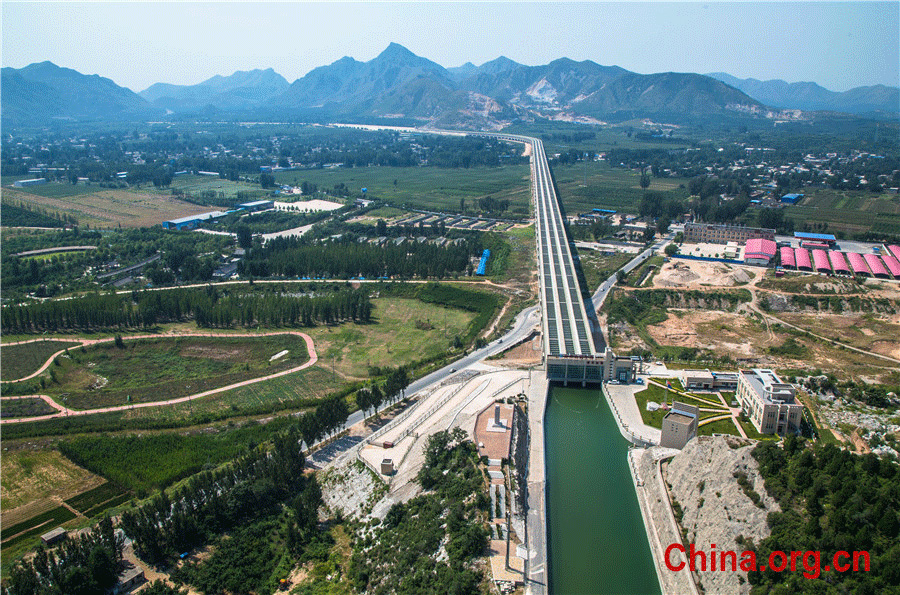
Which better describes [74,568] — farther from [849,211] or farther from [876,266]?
[849,211]

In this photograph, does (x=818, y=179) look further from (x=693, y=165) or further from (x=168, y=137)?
(x=168, y=137)

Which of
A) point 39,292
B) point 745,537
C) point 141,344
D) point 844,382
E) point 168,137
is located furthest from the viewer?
point 168,137

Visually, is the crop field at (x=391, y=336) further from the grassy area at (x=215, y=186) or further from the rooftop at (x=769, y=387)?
the grassy area at (x=215, y=186)

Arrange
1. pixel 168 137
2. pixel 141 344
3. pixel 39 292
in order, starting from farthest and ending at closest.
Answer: pixel 168 137 → pixel 39 292 → pixel 141 344

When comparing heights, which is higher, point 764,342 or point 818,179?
point 818,179

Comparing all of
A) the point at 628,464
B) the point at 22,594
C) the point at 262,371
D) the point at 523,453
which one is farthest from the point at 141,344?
the point at 628,464

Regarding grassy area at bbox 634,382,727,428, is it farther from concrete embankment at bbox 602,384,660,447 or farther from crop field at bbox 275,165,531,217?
crop field at bbox 275,165,531,217
